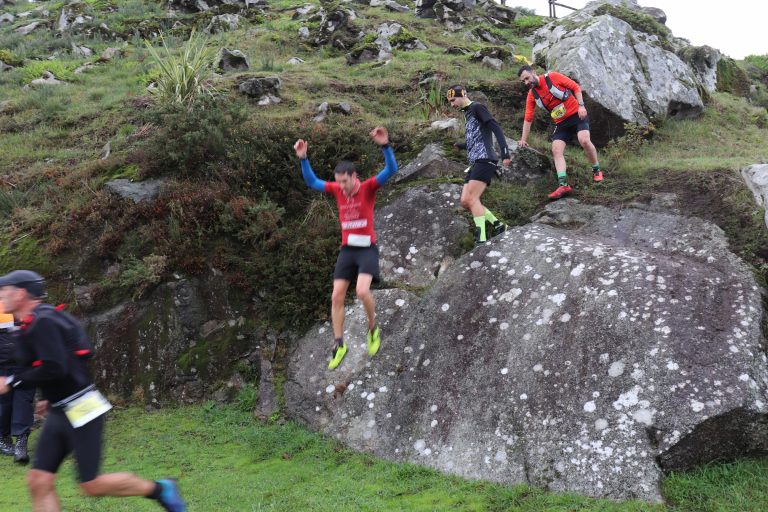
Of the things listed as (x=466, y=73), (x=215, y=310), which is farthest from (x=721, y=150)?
(x=215, y=310)

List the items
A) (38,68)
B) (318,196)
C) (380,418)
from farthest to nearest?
(38,68) < (318,196) < (380,418)

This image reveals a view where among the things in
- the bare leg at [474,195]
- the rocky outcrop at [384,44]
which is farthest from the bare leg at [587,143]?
the rocky outcrop at [384,44]

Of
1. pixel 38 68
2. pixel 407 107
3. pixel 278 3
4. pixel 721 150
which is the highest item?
pixel 278 3

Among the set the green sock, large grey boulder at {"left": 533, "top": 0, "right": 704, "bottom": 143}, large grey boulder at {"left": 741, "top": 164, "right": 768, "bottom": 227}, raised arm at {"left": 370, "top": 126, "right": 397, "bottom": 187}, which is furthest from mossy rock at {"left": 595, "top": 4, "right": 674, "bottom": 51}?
raised arm at {"left": 370, "top": 126, "right": 397, "bottom": 187}

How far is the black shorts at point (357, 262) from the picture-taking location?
6422mm

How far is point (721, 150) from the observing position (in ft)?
40.6

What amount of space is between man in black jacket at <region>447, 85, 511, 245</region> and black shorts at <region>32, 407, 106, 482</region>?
5.89 metres

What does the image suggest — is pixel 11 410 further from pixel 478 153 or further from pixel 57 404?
pixel 478 153

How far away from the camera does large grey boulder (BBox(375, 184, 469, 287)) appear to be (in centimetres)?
877

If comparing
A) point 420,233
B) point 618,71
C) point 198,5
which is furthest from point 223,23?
point 420,233

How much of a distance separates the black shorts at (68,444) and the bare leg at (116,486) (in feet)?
0.21

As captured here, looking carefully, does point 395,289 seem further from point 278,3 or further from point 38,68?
point 278,3

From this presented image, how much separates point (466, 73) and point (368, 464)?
42.6 feet

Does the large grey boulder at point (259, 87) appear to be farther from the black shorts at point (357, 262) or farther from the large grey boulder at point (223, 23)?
the large grey boulder at point (223, 23)
